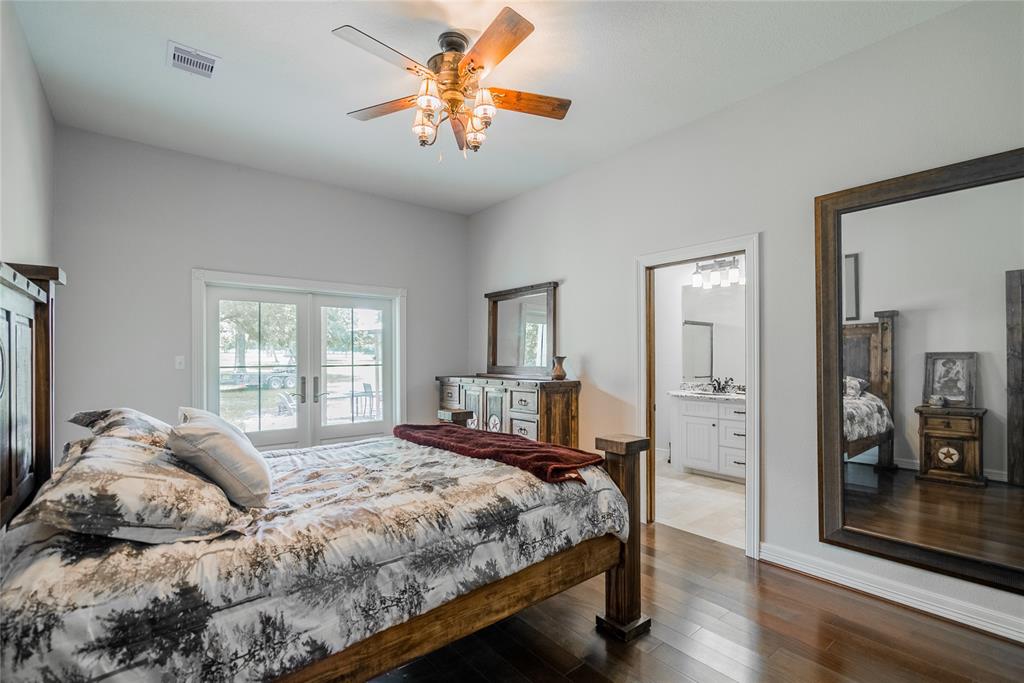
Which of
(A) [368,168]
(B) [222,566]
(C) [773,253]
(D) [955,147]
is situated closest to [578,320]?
(C) [773,253]

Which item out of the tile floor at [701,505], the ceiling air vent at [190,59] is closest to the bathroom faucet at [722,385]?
the tile floor at [701,505]

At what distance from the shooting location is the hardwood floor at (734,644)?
1.92 meters

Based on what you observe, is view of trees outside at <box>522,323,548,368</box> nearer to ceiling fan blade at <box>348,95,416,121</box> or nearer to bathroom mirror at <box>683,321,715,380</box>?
bathroom mirror at <box>683,321,715,380</box>

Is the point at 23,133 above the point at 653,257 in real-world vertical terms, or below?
above

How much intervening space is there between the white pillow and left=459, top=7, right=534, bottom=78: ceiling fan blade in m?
1.88

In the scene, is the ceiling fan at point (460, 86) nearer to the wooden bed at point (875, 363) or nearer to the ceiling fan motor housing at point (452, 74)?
the ceiling fan motor housing at point (452, 74)

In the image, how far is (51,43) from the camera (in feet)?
8.35

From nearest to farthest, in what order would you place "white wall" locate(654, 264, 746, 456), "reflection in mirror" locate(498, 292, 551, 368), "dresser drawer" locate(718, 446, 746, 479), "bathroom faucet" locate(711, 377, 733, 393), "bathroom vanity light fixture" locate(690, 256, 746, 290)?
"reflection in mirror" locate(498, 292, 551, 368)
"dresser drawer" locate(718, 446, 746, 479)
"bathroom vanity light fixture" locate(690, 256, 746, 290)
"bathroom faucet" locate(711, 377, 733, 393)
"white wall" locate(654, 264, 746, 456)

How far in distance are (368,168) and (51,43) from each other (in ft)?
6.76

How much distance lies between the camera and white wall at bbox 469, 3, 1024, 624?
2283mm

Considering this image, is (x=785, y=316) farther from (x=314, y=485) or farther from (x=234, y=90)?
(x=234, y=90)

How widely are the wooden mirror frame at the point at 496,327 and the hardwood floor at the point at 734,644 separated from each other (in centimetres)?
225

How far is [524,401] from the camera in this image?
4.11 metres

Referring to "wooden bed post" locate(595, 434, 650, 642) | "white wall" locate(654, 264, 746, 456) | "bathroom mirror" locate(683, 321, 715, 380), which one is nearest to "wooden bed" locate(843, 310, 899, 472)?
"wooden bed post" locate(595, 434, 650, 642)
